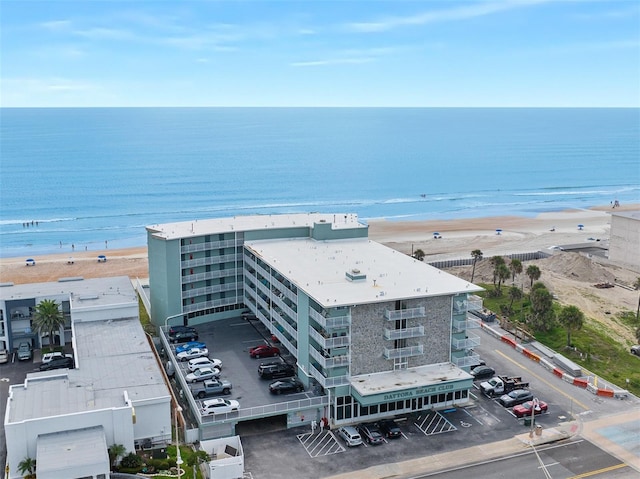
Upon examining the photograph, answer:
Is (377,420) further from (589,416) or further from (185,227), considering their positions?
(185,227)

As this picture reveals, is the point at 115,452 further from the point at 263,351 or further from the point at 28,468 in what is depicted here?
the point at 263,351

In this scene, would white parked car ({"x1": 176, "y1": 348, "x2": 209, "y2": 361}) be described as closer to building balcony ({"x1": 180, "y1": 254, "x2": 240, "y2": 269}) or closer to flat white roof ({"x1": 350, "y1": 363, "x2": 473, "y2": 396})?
building balcony ({"x1": 180, "y1": 254, "x2": 240, "y2": 269})

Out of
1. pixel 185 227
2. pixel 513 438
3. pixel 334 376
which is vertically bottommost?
pixel 513 438

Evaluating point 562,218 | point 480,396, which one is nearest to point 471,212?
point 562,218

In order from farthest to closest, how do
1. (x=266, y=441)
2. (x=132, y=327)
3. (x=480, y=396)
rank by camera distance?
(x=132, y=327) < (x=480, y=396) < (x=266, y=441)

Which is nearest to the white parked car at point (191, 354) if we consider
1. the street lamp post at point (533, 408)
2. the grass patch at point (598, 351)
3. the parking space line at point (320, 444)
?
the parking space line at point (320, 444)

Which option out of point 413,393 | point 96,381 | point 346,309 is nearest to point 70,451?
point 96,381

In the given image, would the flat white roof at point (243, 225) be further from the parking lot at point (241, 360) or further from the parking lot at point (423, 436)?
Answer: the parking lot at point (423, 436)
